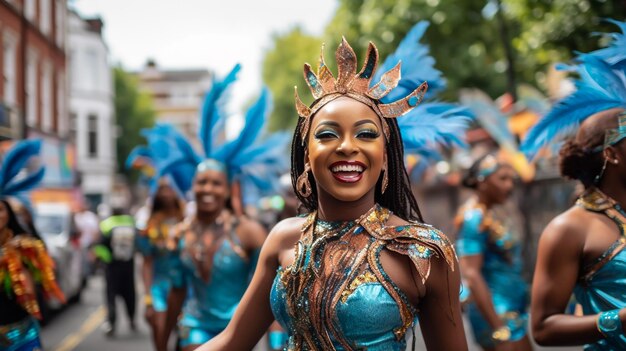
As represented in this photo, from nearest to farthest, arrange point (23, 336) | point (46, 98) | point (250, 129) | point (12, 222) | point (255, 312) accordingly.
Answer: point (255, 312)
point (23, 336)
point (12, 222)
point (250, 129)
point (46, 98)

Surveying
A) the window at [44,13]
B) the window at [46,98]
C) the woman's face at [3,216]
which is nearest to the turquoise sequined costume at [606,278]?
the woman's face at [3,216]

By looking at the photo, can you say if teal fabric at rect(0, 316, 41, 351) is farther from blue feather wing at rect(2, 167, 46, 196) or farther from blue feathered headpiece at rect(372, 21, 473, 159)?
blue feathered headpiece at rect(372, 21, 473, 159)

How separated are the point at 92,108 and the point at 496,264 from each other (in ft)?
154

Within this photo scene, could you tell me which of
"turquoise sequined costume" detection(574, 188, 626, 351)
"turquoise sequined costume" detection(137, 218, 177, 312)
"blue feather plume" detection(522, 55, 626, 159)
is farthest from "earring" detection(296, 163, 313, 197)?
"turquoise sequined costume" detection(137, 218, 177, 312)

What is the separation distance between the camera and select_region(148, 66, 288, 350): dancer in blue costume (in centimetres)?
524

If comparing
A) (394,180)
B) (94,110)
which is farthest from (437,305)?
(94,110)

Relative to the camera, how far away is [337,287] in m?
2.67

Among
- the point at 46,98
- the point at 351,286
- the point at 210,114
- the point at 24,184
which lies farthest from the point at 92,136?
the point at 351,286

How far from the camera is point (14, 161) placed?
5258mm

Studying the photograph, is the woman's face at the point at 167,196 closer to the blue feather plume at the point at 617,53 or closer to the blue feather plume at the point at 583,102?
the blue feather plume at the point at 583,102

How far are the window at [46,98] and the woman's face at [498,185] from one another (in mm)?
18811

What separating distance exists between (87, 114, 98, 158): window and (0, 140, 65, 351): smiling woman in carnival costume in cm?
4777

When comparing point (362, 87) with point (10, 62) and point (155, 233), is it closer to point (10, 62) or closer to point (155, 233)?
point (155, 233)

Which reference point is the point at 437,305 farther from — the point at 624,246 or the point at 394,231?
the point at 624,246
